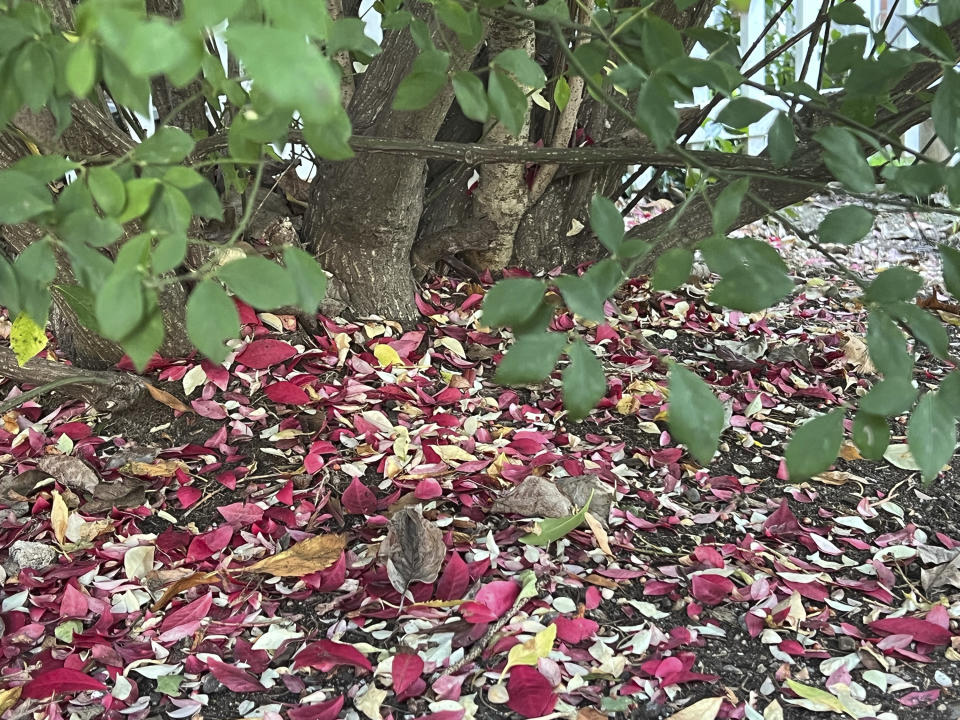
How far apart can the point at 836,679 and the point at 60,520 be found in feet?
3.19

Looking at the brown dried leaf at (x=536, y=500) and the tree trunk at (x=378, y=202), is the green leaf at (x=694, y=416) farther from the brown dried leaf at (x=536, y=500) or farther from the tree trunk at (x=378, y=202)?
the tree trunk at (x=378, y=202)

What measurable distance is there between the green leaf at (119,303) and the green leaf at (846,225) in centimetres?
42

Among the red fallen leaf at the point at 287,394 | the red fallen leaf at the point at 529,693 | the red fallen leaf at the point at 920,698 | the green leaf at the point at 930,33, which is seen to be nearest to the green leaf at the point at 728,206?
the green leaf at the point at 930,33

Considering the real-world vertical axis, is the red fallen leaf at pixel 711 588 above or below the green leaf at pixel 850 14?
below

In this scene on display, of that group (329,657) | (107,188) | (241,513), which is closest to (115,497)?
(241,513)

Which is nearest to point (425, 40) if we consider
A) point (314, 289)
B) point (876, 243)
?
point (314, 289)

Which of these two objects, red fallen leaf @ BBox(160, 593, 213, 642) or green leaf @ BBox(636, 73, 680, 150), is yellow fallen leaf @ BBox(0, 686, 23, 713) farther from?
green leaf @ BBox(636, 73, 680, 150)

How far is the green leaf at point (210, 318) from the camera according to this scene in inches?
16.2

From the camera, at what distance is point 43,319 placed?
0.54 meters

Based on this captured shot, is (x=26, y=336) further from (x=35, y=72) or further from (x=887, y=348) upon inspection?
(x=887, y=348)

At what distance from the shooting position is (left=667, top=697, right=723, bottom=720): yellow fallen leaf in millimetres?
943

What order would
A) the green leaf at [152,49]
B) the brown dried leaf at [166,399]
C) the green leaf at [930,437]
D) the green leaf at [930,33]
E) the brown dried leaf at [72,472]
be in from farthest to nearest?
1. the brown dried leaf at [166,399]
2. the brown dried leaf at [72,472]
3. the green leaf at [930,33]
4. the green leaf at [930,437]
5. the green leaf at [152,49]

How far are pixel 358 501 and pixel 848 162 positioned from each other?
2.65ft

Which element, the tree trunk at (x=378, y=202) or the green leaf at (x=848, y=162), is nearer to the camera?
the green leaf at (x=848, y=162)
